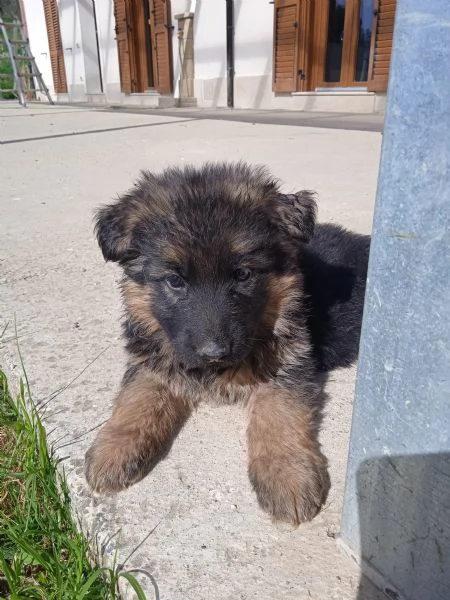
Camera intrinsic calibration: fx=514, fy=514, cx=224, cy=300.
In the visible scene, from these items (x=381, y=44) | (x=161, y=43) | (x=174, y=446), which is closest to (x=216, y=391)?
(x=174, y=446)

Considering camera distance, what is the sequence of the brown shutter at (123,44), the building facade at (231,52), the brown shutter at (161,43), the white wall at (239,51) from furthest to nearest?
the brown shutter at (123,44) < the brown shutter at (161,43) < the white wall at (239,51) < the building facade at (231,52)

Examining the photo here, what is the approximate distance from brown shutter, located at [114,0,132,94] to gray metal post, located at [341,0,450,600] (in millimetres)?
21444

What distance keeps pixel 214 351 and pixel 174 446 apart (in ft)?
1.47

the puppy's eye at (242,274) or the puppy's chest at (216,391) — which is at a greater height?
the puppy's eye at (242,274)

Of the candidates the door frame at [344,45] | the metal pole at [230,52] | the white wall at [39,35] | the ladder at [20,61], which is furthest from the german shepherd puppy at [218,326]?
the white wall at [39,35]

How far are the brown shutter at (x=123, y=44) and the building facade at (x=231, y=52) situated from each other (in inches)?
1.5

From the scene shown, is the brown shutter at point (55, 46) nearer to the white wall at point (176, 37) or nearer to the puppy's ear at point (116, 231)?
the white wall at point (176, 37)

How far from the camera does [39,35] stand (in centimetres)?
2819

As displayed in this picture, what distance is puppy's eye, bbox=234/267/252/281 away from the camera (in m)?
2.02

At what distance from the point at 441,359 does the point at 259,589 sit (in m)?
0.83

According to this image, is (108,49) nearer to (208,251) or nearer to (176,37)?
(176,37)

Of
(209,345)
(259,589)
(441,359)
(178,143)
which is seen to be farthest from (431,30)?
(178,143)

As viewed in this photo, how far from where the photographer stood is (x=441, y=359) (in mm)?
991

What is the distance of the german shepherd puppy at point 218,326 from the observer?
5.88 ft
